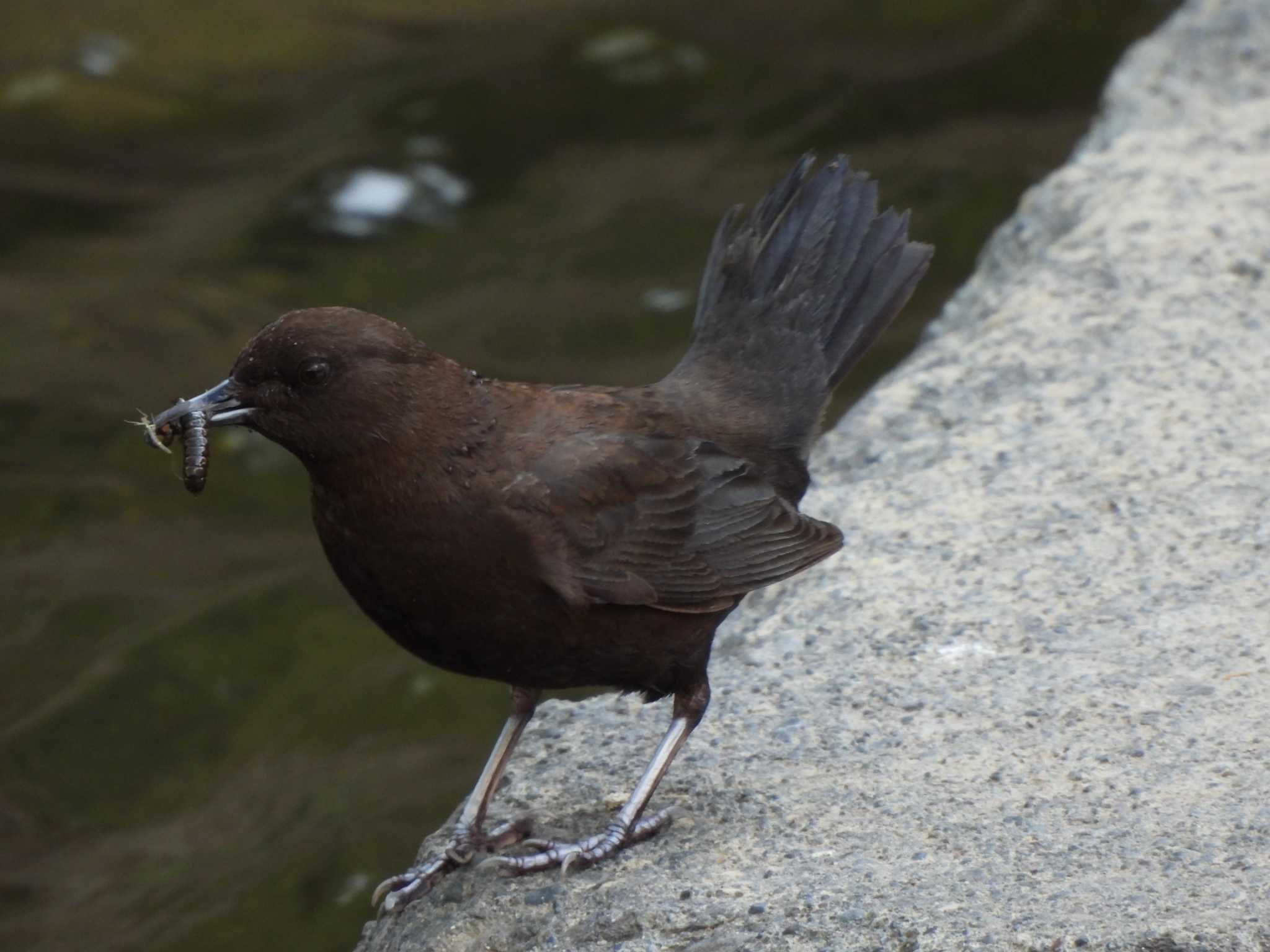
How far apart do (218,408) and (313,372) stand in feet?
0.66

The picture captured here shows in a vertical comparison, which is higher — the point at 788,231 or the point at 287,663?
the point at 788,231

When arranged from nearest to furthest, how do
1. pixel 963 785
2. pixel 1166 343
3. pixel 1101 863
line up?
pixel 1101 863, pixel 963 785, pixel 1166 343

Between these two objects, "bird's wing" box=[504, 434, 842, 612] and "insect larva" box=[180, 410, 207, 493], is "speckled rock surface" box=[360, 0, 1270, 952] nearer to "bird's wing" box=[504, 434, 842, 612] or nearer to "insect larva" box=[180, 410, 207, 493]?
"bird's wing" box=[504, 434, 842, 612]

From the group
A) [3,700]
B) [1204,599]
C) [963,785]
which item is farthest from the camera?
[3,700]

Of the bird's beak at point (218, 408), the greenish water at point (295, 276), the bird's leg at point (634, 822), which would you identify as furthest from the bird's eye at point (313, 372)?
the greenish water at point (295, 276)

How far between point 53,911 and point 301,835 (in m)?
0.72

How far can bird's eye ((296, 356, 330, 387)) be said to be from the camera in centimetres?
311

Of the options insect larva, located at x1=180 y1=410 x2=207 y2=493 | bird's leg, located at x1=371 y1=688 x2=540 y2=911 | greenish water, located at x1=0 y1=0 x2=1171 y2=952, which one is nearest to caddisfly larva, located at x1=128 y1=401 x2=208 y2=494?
insect larva, located at x1=180 y1=410 x2=207 y2=493

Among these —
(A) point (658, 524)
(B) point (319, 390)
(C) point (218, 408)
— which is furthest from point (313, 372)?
(A) point (658, 524)

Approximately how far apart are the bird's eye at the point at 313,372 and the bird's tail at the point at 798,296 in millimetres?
965

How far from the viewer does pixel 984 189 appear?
7.90m

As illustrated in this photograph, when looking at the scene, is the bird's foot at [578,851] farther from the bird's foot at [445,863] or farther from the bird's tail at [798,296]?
the bird's tail at [798,296]

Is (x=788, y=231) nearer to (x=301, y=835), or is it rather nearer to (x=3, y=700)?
(x=301, y=835)

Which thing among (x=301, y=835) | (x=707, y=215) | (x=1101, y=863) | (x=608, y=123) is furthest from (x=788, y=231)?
(x=608, y=123)
